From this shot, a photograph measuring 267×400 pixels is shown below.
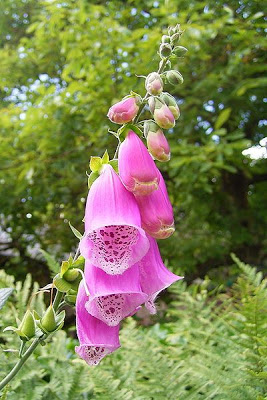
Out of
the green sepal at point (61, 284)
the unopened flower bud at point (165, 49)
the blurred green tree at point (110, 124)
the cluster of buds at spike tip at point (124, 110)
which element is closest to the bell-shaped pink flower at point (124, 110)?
the cluster of buds at spike tip at point (124, 110)

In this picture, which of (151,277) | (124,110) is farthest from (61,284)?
(124,110)

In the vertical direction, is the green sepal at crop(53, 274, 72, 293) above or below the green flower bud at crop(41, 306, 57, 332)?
above

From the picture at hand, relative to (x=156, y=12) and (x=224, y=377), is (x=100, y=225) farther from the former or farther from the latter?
(x=156, y=12)

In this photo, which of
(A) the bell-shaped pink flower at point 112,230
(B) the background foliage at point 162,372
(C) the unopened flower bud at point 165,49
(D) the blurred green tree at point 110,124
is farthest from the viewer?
(D) the blurred green tree at point 110,124

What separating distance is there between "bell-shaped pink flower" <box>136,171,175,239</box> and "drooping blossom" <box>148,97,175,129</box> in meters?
0.09

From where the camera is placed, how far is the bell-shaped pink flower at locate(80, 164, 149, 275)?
1.66 feet

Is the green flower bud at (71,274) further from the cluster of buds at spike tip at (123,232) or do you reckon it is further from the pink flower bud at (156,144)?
the pink flower bud at (156,144)

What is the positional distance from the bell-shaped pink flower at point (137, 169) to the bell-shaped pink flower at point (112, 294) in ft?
0.33

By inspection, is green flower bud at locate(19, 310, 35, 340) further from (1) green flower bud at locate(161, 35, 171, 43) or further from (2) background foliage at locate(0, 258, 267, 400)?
(1) green flower bud at locate(161, 35, 171, 43)

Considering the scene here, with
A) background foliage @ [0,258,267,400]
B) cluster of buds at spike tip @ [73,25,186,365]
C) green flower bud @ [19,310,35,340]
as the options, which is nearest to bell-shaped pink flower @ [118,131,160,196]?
cluster of buds at spike tip @ [73,25,186,365]

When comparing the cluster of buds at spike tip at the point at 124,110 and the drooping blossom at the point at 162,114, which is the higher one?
the cluster of buds at spike tip at the point at 124,110

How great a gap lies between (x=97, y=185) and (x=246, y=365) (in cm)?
53

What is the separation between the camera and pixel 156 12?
1.88 metres

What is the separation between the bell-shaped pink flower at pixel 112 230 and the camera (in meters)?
0.51
